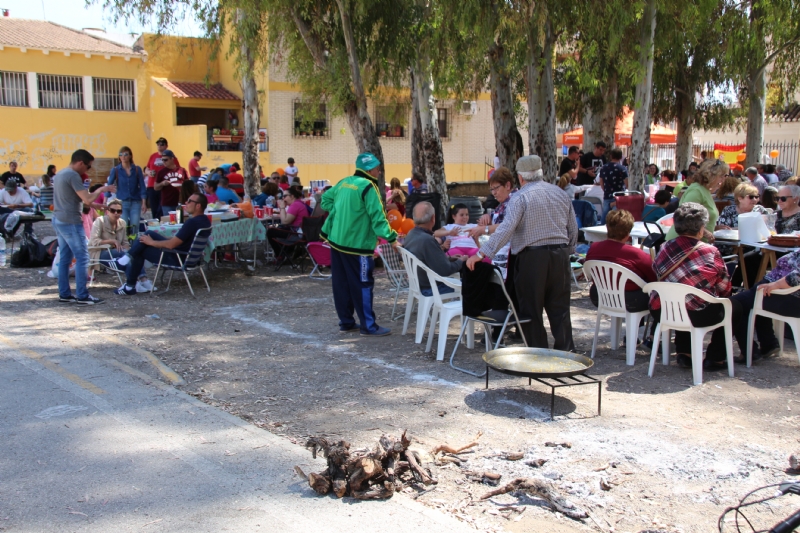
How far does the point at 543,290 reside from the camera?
6.39 metres

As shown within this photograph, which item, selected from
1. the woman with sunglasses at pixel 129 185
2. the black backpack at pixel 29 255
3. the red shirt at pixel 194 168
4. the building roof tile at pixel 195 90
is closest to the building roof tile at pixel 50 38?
the building roof tile at pixel 195 90

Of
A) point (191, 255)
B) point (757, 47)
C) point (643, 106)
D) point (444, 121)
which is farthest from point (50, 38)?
point (757, 47)

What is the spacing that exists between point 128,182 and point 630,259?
9.60 m

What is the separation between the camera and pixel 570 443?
15.7ft

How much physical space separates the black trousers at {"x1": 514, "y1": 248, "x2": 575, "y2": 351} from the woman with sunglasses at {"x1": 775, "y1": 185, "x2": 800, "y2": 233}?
10.3ft

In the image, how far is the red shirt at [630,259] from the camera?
6648 millimetres

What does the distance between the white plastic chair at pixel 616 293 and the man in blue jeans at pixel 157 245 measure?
17.8 ft

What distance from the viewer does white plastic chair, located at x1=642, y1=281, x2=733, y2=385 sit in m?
6.05

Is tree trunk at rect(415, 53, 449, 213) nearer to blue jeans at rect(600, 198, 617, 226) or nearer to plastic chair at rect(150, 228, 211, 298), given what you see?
blue jeans at rect(600, 198, 617, 226)

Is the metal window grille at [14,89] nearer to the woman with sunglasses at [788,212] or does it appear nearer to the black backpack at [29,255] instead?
the black backpack at [29,255]

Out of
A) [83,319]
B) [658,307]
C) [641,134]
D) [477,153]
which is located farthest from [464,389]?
[477,153]

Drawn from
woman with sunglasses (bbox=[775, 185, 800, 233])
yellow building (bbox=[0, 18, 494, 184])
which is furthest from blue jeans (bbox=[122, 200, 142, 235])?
yellow building (bbox=[0, 18, 494, 184])

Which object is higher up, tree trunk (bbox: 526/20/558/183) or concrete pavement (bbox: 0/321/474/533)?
tree trunk (bbox: 526/20/558/183)

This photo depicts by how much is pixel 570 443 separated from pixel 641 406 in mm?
1019
